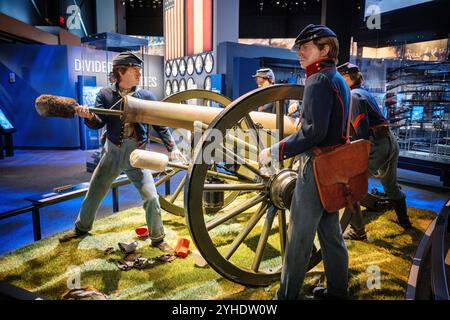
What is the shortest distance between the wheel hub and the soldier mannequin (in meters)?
0.94

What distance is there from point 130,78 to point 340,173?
6.41ft

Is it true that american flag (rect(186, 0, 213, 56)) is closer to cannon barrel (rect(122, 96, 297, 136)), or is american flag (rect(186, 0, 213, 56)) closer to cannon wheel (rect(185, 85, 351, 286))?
cannon barrel (rect(122, 96, 297, 136))

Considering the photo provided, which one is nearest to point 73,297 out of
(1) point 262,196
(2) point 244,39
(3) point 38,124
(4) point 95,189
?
(4) point 95,189

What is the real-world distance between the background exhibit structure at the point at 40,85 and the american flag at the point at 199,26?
2388mm

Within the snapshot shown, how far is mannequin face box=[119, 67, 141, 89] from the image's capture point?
3.09 meters

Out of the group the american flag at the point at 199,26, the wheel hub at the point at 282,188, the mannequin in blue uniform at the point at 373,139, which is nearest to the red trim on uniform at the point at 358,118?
the mannequin in blue uniform at the point at 373,139

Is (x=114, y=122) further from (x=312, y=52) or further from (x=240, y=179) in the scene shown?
(x=312, y=52)

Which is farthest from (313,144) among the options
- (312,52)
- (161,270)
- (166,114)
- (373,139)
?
(373,139)

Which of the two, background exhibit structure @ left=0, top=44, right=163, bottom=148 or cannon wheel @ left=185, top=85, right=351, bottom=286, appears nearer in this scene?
cannon wheel @ left=185, top=85, right=351, bottom=286

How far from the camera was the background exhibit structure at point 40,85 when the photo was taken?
9.76 metres

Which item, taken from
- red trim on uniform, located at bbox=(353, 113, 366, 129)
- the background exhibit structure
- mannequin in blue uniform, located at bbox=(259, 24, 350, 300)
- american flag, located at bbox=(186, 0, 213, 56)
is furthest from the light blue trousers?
the background exhibit structure

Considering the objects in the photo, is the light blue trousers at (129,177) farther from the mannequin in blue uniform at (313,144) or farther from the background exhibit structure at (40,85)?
the background exhibit structure at (40,85)

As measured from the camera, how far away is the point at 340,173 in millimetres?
2012
